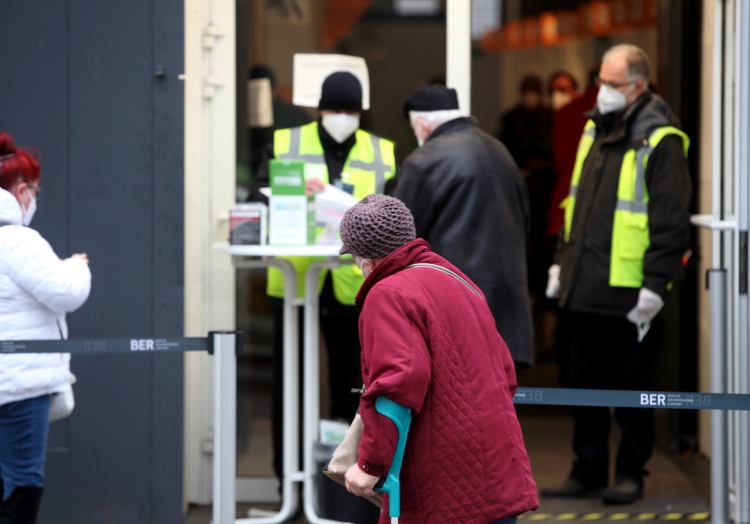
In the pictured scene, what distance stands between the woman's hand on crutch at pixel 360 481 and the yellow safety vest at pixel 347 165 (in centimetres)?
192

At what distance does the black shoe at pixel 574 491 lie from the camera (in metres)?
4.91

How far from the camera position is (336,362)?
4.68 meters

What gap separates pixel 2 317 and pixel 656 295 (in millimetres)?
2607

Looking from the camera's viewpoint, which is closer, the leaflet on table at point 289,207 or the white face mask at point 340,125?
the leaflet on table at point 289,207

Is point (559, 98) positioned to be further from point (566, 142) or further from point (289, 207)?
point (289, 207)

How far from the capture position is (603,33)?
8.04 meters

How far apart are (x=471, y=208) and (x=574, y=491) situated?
5.28ft

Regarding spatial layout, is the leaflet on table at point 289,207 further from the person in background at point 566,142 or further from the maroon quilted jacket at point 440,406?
the person in background at point 566,142

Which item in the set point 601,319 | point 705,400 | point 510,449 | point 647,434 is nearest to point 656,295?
point 601,319

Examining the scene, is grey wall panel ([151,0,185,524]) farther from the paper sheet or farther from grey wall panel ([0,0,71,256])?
the paper sheet

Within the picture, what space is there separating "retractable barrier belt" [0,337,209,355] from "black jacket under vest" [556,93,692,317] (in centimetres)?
184

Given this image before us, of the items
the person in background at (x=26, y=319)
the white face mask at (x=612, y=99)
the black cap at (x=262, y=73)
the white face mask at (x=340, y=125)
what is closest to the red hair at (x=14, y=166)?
the person in background at (x=26, y=319)

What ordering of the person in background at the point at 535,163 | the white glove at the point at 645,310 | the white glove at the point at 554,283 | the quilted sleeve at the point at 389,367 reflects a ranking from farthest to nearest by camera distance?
the person in background at the point at 535,163
the white glove at the point at 554,283
the white glove at the point at 645,310
the quilted sleeve at the point at 389,367

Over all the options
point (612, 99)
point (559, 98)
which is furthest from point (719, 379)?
point (559, 98)
